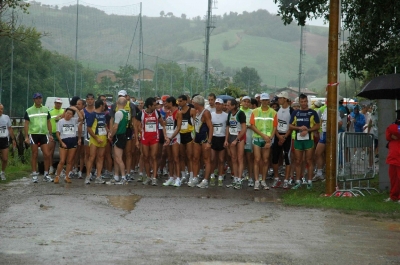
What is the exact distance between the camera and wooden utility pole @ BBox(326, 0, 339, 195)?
50.0 ft


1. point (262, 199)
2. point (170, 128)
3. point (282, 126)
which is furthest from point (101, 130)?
point (262, 199)

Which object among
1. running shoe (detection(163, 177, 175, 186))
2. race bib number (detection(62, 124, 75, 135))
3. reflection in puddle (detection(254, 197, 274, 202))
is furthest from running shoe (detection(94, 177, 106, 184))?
reflection in puddle (detection(254, 197, 274, 202))

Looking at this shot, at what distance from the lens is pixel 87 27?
147ft

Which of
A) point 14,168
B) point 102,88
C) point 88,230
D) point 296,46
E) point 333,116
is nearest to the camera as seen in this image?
point 88,230

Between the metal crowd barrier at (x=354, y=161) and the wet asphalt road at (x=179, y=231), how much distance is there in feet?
4.65

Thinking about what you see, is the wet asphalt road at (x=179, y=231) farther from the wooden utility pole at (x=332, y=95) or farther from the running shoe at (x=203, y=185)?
the running shoe at (x=203, y=185)

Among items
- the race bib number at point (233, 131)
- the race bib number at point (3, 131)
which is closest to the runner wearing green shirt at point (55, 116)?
the race bib number at point (3, 131)

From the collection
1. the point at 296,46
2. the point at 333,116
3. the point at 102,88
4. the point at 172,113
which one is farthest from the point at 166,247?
the point at 296,46

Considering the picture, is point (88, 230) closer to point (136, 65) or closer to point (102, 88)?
point (136, 65)

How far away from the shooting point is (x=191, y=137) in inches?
716

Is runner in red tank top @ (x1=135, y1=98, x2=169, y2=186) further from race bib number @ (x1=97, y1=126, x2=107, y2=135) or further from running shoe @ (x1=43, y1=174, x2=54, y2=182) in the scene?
running shoe @ (x1=43, y1=174, x2=54, y2=182)

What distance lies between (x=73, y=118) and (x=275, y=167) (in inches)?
187

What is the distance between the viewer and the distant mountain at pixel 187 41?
143 feet

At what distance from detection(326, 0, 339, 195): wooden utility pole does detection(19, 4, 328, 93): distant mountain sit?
1055 cm
